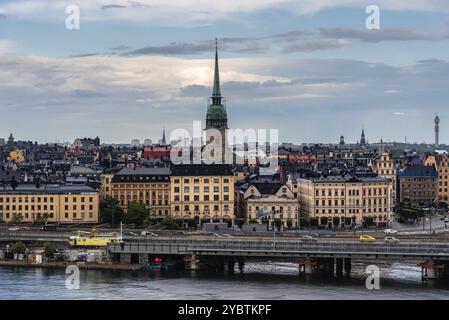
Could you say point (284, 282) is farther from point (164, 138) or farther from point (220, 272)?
point (164, 138)

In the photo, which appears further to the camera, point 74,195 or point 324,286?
point 74,195

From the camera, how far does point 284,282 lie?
26031mm

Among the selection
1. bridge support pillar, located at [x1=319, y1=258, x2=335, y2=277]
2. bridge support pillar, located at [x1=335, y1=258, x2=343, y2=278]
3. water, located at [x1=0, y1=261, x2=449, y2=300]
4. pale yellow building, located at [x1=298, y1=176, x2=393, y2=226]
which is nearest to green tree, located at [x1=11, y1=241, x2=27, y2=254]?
water, located at [x1=0, y1=261, x2=449, y2=300]

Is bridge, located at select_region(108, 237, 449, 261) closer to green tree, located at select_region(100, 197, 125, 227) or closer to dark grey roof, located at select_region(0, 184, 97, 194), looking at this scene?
green tree, located at select_region(100, 197, 125, 227)

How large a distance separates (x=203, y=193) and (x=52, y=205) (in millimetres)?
6846

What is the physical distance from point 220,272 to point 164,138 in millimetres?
88265

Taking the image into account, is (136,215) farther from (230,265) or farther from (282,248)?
(282,248)

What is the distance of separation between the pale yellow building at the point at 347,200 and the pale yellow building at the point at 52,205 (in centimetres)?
1009

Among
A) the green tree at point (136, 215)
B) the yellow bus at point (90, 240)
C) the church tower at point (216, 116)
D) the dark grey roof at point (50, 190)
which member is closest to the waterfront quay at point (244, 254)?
the yellow bus at point (90, 240)

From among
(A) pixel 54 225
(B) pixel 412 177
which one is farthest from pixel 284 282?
(B) pixel 412 177

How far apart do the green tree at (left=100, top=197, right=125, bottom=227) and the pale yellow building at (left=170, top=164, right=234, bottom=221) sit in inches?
102

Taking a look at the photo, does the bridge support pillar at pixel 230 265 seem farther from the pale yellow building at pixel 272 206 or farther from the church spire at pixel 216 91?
the church spire at pixel 216 91

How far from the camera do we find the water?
75.6ft

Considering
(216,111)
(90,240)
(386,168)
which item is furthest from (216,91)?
(90,240)
